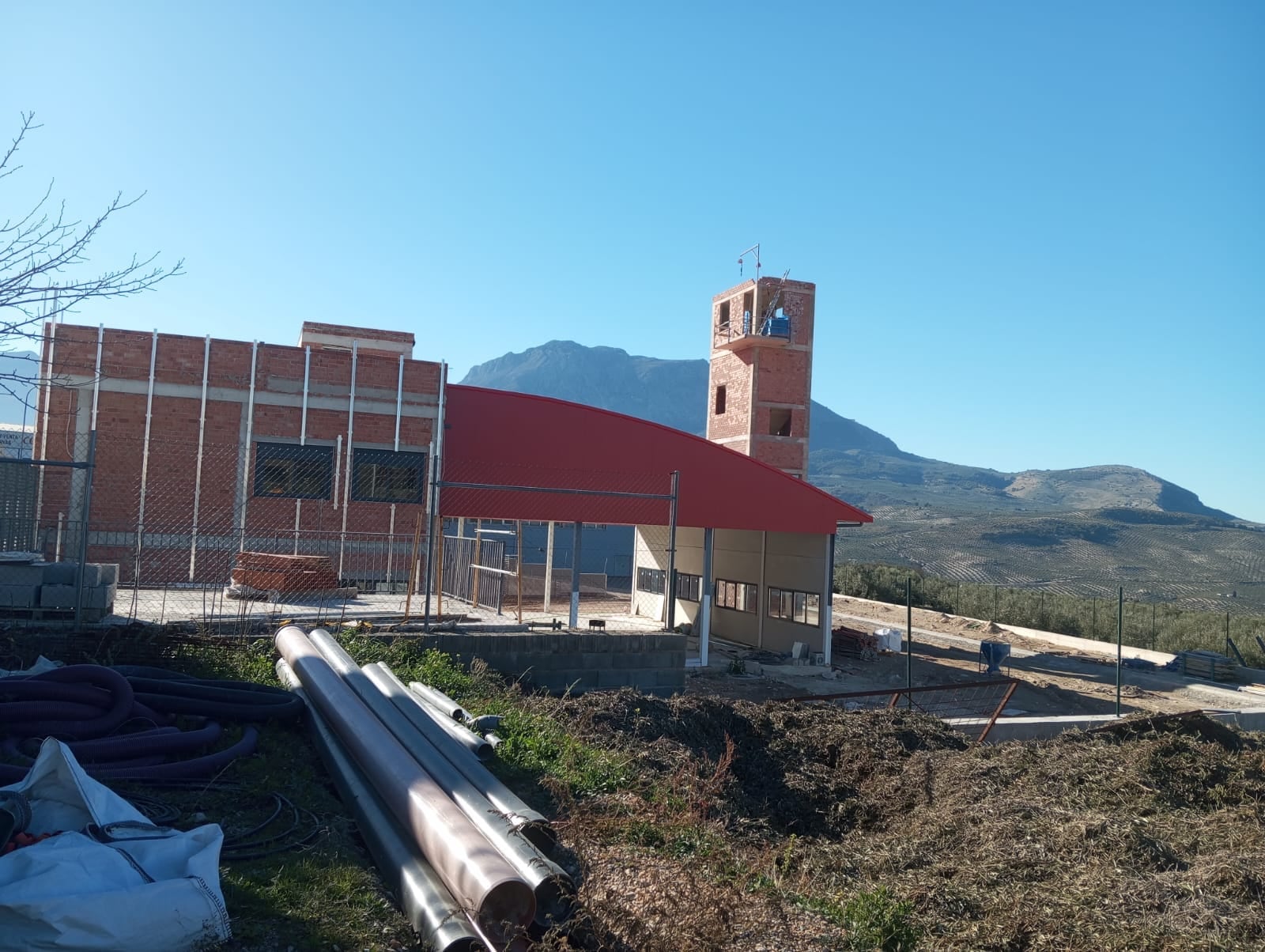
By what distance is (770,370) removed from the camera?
32.9 metres

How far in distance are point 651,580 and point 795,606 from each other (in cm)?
521

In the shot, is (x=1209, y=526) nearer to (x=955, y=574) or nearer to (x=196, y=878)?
(x=955, y=574)

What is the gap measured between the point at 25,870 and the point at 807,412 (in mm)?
31160

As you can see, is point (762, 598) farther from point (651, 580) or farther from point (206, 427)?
point (206, 427)

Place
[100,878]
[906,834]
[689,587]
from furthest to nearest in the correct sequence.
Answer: [689,587]
[906,834]
[100,878]

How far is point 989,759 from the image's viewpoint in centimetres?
898

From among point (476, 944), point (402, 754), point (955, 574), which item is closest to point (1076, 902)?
point (476, 944)

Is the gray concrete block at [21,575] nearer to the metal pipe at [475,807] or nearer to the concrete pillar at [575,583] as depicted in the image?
the metal pipe at [475,807]

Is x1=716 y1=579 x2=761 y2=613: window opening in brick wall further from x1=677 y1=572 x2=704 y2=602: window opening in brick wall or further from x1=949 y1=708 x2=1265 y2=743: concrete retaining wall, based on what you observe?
x1=949 y1=708 x2=1265 y2=743: concrete retaining wall

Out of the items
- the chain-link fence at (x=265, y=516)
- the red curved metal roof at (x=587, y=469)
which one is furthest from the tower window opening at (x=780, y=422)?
the chain-link fence at (x=265, y=516)

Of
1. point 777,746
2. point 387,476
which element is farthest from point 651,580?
point 777,746

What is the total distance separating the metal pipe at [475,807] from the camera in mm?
4680

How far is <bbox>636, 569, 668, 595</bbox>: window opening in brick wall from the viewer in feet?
90.8

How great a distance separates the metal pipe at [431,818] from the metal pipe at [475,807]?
80 millimetres
